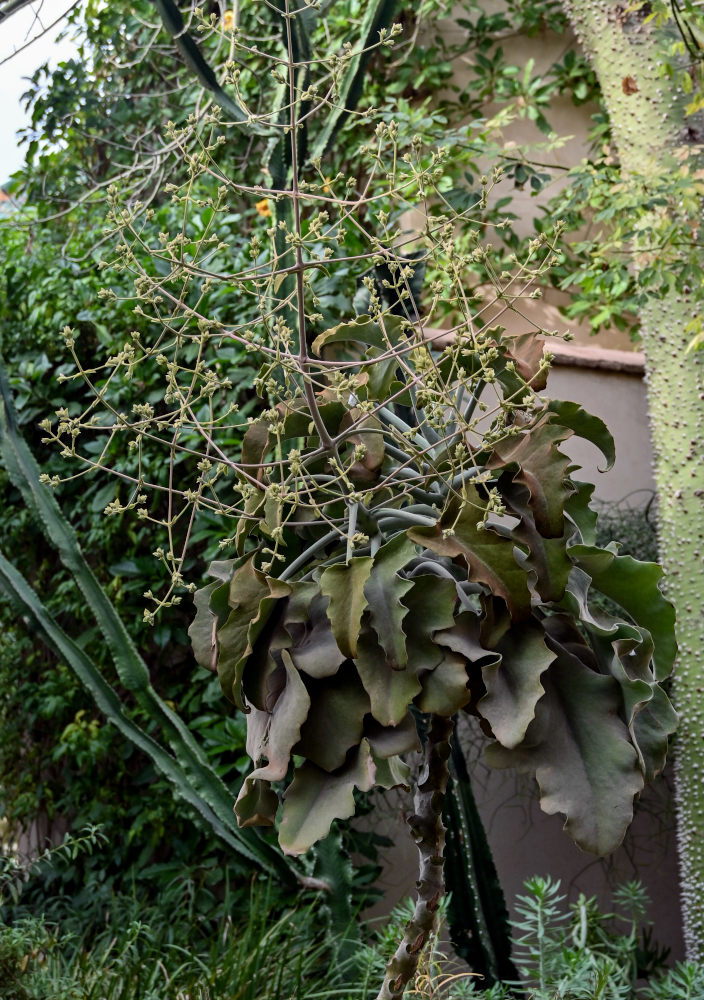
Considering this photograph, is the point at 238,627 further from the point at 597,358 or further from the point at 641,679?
the point at 597,358

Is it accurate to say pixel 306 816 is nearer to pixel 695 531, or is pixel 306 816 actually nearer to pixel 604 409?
pixel 695 531

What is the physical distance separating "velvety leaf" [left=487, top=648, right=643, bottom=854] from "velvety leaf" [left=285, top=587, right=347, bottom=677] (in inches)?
7.4

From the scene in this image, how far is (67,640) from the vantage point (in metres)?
2.22

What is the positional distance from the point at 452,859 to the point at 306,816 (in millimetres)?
1148

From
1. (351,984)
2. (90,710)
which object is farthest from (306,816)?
(90,710)

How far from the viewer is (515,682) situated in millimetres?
976

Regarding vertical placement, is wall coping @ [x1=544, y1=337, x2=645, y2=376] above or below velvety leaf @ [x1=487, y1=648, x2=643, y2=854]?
below

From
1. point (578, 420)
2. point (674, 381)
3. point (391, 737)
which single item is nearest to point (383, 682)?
point (391, 737)

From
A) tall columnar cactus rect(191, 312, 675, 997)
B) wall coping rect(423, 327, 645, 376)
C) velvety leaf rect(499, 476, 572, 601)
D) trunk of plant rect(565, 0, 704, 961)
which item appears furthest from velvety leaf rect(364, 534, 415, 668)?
wall coping rect(423, 327, 645, 376)

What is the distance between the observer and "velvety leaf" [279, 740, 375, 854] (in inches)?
37.2

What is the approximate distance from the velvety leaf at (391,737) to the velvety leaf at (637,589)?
0.26m

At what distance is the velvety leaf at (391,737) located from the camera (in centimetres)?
98

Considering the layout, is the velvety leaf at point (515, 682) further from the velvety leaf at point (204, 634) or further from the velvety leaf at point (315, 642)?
the velvety leaf at point (204, 634)

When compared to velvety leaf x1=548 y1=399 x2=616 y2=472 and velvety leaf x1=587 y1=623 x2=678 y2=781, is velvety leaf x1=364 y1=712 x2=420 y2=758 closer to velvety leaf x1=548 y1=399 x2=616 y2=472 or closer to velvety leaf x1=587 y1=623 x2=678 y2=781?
velvety leaf x1=587 y1=623 x2=678 y2=781
